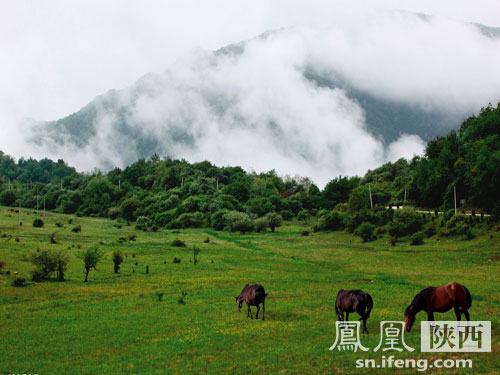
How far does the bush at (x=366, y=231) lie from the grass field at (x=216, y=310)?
18.9 meters

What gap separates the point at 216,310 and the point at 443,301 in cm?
1466

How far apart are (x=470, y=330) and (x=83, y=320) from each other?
73.1 feet

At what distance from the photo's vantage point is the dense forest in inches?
3361

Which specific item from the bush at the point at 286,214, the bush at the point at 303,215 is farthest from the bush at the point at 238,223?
the bush at the point at 286,214

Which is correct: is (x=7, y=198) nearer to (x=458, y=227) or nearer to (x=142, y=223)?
(x=142, y=223)

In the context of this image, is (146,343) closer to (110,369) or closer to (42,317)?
(110,369)

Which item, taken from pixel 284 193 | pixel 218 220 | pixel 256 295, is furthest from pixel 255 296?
pixel 284 193

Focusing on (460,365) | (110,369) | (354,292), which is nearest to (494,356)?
(460,365)

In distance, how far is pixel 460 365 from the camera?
14.8 meters

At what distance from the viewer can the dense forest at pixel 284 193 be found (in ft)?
280

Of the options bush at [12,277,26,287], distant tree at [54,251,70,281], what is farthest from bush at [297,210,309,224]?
bush at [12,277,26,287]

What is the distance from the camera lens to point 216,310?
27547mm

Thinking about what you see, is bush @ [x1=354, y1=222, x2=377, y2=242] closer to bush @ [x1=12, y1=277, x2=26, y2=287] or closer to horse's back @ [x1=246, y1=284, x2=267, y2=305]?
horse's back @ [x1=246, y1=284, x2=267, y2=305]

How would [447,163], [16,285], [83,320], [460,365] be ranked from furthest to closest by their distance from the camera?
[447,163], [16,285], [83,320], [460,365]
